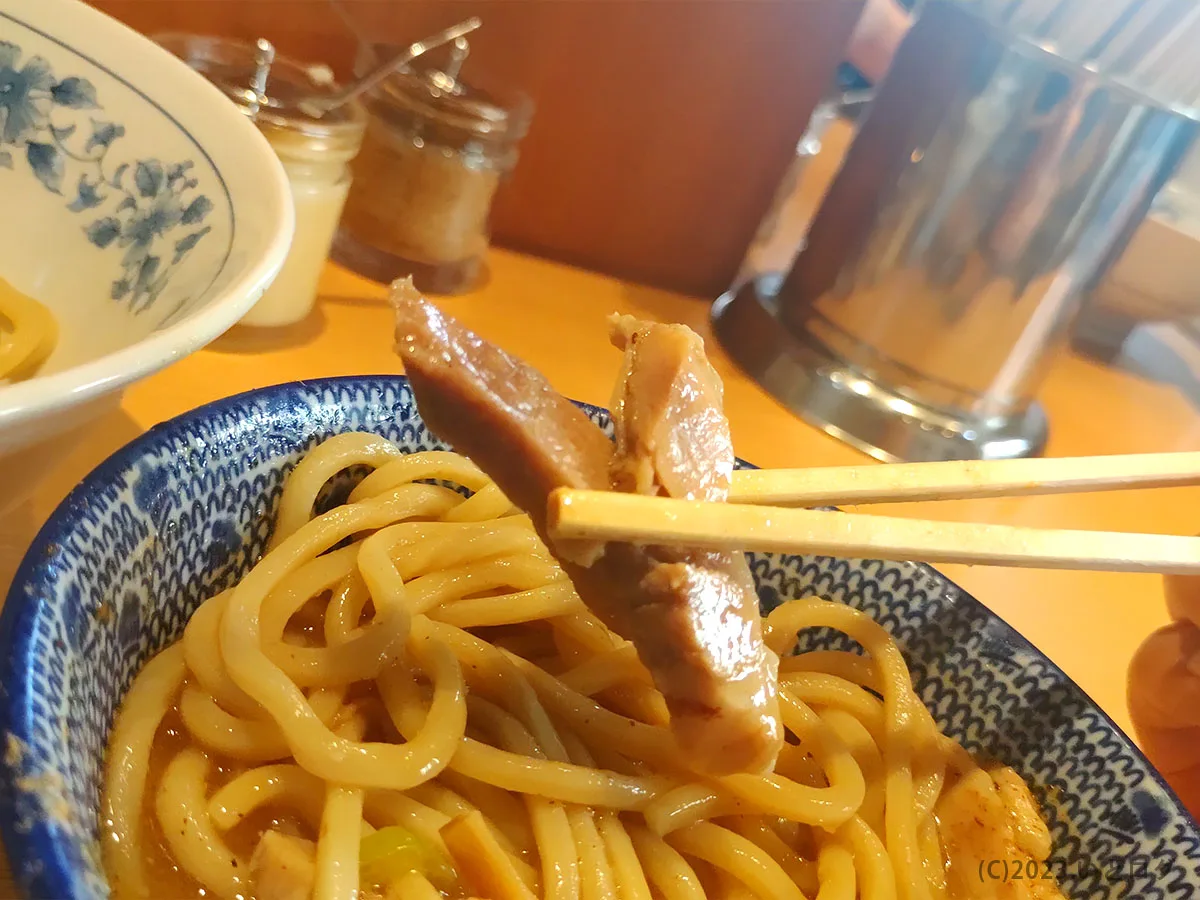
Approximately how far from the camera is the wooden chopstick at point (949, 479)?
2.17ft

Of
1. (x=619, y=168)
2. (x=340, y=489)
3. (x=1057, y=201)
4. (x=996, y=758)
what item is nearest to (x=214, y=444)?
(x=340, y=489)

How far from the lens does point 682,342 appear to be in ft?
2.08

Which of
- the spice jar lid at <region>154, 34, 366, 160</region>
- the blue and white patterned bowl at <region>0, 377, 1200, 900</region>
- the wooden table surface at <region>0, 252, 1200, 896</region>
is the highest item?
the spice jar lid at <region>154, 34, 366, 160</region>

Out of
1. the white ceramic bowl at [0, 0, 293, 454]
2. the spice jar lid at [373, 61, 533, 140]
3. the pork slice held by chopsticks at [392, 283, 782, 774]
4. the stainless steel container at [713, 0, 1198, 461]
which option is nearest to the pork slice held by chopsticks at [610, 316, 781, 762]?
the pork slice held by chopsticks at [392, 283, 782, 774]

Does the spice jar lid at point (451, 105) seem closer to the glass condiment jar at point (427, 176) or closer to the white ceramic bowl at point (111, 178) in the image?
→ the glass condiment jar at point (427, 176)

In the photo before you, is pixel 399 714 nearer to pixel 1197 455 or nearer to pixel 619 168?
pixel 1197 455

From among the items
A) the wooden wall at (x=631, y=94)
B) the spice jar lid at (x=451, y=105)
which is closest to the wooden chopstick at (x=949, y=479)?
the spice jar lid at (x=451, y=105)

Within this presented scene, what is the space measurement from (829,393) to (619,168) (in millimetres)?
450

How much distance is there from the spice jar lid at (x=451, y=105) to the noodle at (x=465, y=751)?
56 cm

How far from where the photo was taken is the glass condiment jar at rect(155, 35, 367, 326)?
3.55 ft

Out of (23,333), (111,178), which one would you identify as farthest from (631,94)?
(23,333)

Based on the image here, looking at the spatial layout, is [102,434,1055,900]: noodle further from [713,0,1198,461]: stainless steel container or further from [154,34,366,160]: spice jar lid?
[713,0,1198,461]: stainless steel container

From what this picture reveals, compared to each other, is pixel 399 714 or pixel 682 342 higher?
pixel 682 342

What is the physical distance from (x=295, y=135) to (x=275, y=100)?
59 millimetres
